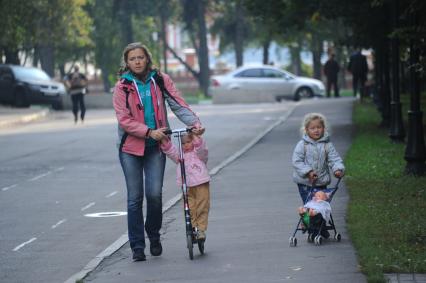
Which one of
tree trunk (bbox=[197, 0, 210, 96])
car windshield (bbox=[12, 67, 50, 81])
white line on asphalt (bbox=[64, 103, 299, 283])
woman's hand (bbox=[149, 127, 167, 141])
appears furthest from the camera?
tree trunk (bbox=[197, 0, 210, 96])

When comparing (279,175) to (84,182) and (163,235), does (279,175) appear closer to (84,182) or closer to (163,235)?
(84,182)

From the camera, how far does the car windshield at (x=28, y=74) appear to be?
1817 inches

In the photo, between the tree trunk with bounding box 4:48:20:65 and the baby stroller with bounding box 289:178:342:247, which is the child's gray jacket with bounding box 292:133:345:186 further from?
the tree trunk with bounding box 4:48:20:65

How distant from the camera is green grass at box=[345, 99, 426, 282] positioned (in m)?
9.57

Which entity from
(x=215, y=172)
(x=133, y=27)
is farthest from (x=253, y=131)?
(x=133, y=27)

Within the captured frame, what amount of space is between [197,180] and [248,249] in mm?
820

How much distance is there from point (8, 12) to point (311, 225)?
109 feet

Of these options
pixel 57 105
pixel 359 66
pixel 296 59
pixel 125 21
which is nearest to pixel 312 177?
pixel 359 66

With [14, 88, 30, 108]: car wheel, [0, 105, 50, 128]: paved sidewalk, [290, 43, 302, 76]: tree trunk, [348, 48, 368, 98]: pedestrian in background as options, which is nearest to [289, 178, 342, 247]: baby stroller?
[0, 105, 50, 128]: paved sidewalk

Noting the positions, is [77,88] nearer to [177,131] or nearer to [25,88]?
[25,88]

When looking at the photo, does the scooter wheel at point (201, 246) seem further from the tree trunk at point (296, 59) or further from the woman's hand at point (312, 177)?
the tree trunk at point (296, 59)

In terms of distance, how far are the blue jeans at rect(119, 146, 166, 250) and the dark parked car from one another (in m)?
35.9

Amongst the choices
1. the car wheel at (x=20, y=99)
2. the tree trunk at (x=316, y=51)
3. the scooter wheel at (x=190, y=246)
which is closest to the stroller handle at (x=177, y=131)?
the scooter wheel at (x=190, y=246)

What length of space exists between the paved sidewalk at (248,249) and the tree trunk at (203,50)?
49.7 meters
